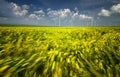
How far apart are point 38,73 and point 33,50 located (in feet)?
1.76

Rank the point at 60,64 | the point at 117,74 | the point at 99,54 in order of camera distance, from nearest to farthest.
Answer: the point at 117,74, the point at 60,64, the point at 99,54

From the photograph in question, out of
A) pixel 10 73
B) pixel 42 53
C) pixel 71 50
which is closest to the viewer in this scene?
pixel 10 73

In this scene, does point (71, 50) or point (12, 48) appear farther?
point (71, 50)

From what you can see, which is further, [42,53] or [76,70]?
[42,53]

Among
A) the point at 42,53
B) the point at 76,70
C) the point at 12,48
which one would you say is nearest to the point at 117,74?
the point at 76,70

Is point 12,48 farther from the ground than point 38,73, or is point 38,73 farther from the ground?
point 12,48

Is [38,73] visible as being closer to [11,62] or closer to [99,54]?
[11,62]

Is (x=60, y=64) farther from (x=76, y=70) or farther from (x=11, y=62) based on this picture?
(x=11, y=62)

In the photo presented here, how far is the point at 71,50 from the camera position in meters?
2.15

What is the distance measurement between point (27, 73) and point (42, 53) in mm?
516

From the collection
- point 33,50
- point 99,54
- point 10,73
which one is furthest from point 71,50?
point 10,73

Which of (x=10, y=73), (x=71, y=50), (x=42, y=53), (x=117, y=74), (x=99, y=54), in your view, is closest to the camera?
(x=10, y=73)

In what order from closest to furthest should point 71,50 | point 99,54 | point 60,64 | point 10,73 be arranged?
point 10,73 → point 60,64 → point 99,54 → point 71,50

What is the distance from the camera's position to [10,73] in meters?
1.25
